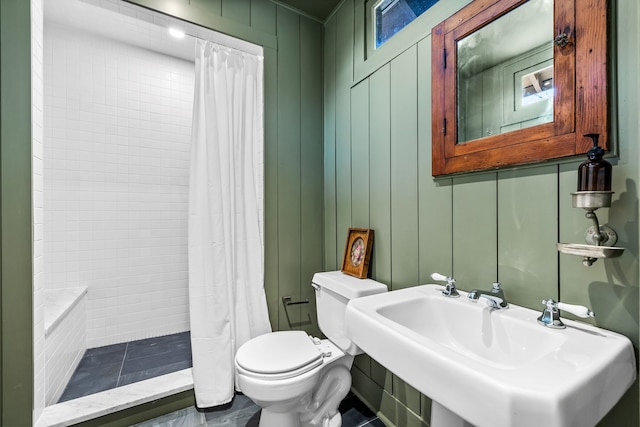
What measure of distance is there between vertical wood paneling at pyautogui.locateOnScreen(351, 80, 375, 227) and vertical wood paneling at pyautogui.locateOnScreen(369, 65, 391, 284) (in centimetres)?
4

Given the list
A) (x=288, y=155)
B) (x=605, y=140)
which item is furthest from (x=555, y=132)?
(x=288, y=155)

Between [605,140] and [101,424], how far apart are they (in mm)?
2287

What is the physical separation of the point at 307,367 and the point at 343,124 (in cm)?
135

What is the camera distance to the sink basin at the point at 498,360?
1.63 feet

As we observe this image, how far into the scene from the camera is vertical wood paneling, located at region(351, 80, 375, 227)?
5.37 ft

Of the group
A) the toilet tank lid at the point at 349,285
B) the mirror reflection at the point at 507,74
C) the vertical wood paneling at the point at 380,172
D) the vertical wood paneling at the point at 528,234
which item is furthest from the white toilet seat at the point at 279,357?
the mirror reflection at the point at 507,74

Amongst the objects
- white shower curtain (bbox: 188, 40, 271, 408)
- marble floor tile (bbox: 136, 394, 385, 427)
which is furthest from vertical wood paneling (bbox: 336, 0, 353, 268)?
marble floor tile (bbox: 136, 394, 385, 427)

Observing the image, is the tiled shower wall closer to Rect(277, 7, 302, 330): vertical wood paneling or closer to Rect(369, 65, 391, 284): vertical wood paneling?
Rect(277, 7, 302, 330): vertical wood paneling

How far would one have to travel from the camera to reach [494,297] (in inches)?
36.4

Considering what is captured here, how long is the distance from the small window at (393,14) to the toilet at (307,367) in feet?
4.20

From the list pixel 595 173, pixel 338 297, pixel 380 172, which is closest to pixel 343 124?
pixel 380 172

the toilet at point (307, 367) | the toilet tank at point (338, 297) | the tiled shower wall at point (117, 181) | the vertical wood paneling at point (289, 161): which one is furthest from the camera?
the tiled shower wall at point (117, 181)

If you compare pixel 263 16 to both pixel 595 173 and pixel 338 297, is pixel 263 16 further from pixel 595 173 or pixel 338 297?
pixel 595 173

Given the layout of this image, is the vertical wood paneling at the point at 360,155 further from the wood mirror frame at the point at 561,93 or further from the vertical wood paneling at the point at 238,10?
the vertical wood paneling at the point at 238,10
